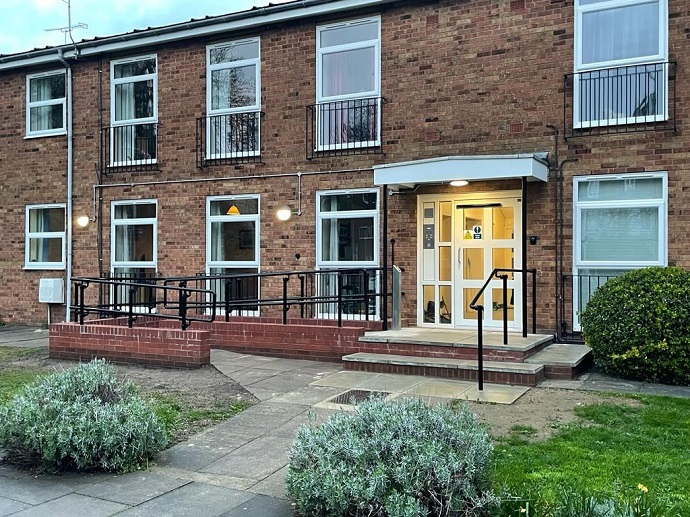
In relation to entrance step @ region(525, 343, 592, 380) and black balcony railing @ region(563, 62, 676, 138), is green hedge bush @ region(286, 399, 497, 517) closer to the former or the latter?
entrance step @ region(525, 343, 592, 380)

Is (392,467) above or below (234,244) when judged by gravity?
below

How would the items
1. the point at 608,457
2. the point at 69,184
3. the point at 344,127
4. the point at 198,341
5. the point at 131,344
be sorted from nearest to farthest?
the point at 608,457
the point at 198,341
the point at 131,344
the point at 344,127
the point at 69,184

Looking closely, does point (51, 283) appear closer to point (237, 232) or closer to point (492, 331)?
point (237, 232)

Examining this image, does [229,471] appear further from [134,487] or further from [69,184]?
[69,184]

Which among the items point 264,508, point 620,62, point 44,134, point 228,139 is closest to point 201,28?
point 228,139

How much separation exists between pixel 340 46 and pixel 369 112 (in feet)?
4.49

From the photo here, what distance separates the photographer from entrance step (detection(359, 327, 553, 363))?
8430 mm

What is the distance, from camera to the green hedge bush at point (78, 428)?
15.5 ft

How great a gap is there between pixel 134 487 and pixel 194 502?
1.80 feet

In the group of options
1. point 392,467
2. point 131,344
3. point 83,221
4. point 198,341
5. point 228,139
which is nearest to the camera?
point 392,467

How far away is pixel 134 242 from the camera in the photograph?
45.6ft

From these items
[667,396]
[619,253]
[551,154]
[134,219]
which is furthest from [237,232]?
[667,396]

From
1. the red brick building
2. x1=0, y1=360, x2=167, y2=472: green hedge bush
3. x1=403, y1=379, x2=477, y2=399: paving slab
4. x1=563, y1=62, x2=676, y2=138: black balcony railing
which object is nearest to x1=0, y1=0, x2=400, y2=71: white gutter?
the red brick building

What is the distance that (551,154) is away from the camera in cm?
1012
